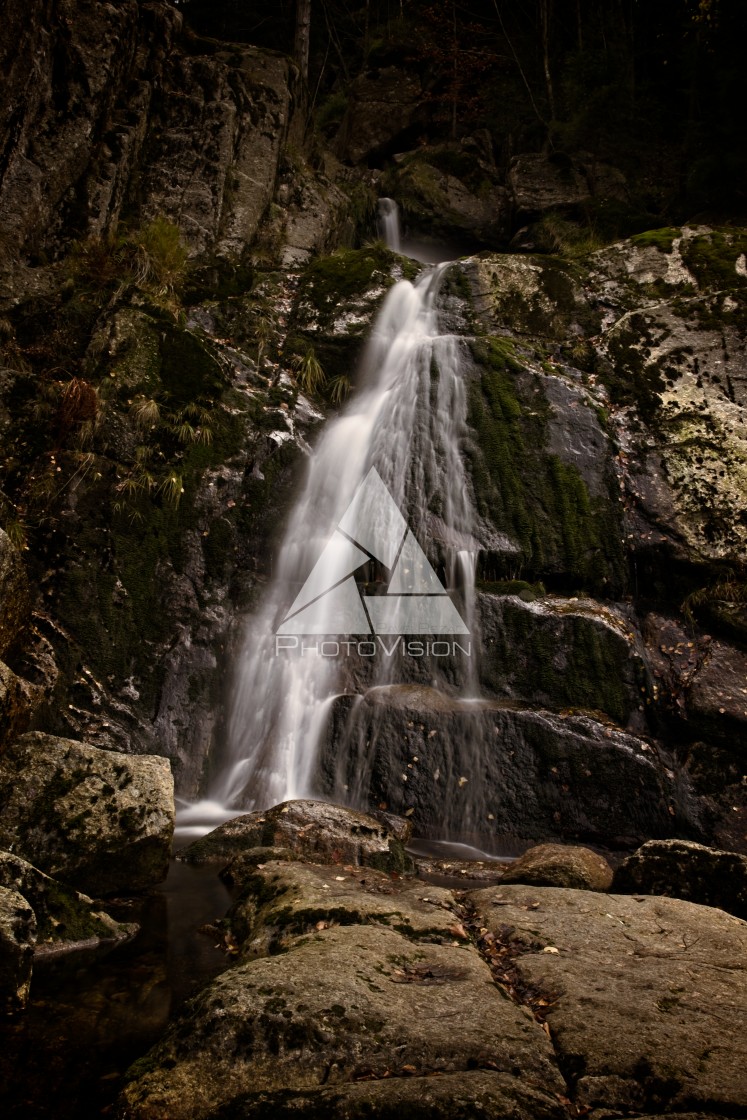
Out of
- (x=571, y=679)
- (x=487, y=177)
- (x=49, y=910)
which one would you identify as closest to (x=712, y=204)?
(x=487, y=177)

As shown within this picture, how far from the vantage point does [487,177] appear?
16.4 meters

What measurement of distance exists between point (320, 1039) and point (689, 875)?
317cm

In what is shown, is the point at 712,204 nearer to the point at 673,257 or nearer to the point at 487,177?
the point at 673,257

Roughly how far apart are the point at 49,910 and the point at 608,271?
10.8m

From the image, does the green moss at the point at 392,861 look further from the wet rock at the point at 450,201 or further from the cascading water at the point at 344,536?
the wet rock at the point at 450,201

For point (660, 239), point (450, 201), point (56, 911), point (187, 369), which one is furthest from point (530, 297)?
point (56, 911)

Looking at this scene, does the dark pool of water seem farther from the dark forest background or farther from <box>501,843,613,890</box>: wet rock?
the dark forest background

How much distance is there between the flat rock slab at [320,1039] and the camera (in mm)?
2178

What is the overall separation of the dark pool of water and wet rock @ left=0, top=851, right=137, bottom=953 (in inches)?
4.3

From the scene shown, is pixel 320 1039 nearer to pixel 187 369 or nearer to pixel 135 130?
pixel 187 369

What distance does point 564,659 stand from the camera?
692 centimetres

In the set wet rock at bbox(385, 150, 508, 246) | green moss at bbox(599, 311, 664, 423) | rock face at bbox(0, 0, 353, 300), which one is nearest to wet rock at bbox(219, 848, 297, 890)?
green moss at bbox(599, 311, 664, 423)

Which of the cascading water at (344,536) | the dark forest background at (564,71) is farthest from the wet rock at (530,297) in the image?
the dark forest background at (564,71)

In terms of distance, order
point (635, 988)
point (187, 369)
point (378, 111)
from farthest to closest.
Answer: point (378, 111)
point (187, 369)
point (635, 988)
